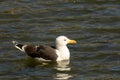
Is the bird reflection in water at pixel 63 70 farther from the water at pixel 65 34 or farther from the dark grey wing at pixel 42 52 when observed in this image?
the dark grey wing at pixel 42 52

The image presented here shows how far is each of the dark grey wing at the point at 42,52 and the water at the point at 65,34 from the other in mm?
236

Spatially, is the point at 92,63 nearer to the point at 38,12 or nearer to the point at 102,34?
the point at 102,34

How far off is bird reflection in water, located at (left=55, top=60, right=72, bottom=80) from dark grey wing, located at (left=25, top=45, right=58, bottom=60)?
340 mm

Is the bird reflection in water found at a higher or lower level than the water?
lower

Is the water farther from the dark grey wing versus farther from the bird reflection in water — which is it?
the dark grey wing

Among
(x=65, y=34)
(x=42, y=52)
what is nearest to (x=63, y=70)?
(x=42, y=52)

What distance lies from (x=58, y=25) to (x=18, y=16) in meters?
1.90

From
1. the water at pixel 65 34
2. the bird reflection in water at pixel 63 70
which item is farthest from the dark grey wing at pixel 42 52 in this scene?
the bird reflection in water at pixel 63 70

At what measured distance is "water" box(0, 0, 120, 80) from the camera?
1814cm

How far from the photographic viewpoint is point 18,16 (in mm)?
23531

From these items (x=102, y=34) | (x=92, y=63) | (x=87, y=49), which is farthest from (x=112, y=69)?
(x=102, y=34)

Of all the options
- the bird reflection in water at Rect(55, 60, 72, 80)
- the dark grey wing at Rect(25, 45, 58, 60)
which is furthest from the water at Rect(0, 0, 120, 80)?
the dark grey wing at Rect(25, 45, 58, 60)

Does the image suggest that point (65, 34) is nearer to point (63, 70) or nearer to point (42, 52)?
point (42, 52)

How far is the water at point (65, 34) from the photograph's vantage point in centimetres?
1814
